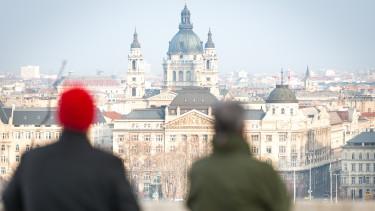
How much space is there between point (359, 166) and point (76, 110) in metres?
85.0

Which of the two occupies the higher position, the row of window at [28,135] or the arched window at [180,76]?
the arched window at [180,76]

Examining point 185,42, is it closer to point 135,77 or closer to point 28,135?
point 135,77

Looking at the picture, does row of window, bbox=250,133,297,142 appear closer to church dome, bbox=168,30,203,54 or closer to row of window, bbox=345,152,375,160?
row of window, bbox=345,152,375,160

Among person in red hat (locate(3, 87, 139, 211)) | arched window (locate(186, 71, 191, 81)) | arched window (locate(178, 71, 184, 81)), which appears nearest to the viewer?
person in red hat (locate(3, 87, 139, 211))

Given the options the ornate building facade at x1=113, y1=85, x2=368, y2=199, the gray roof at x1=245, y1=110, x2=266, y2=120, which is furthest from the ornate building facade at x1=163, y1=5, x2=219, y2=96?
the gray roof at x1=245, y1=110, x2=266, y2=120

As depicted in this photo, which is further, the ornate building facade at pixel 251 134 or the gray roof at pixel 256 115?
the gray roof at pixel 256 115

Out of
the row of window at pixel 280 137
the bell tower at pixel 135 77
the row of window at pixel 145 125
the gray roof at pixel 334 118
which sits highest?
the bell tower at pixel 135 77

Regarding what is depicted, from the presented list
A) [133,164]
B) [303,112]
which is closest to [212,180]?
[133,164]

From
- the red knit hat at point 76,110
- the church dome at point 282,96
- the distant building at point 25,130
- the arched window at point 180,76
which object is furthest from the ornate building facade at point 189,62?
the red knit hat at point 76,110

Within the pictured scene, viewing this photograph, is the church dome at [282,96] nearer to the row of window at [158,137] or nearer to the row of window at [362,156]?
the row of window at [158,137]

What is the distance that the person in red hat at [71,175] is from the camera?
6.64 metres

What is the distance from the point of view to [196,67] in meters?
174

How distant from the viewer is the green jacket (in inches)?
262

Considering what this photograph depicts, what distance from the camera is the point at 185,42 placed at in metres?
→ 183
